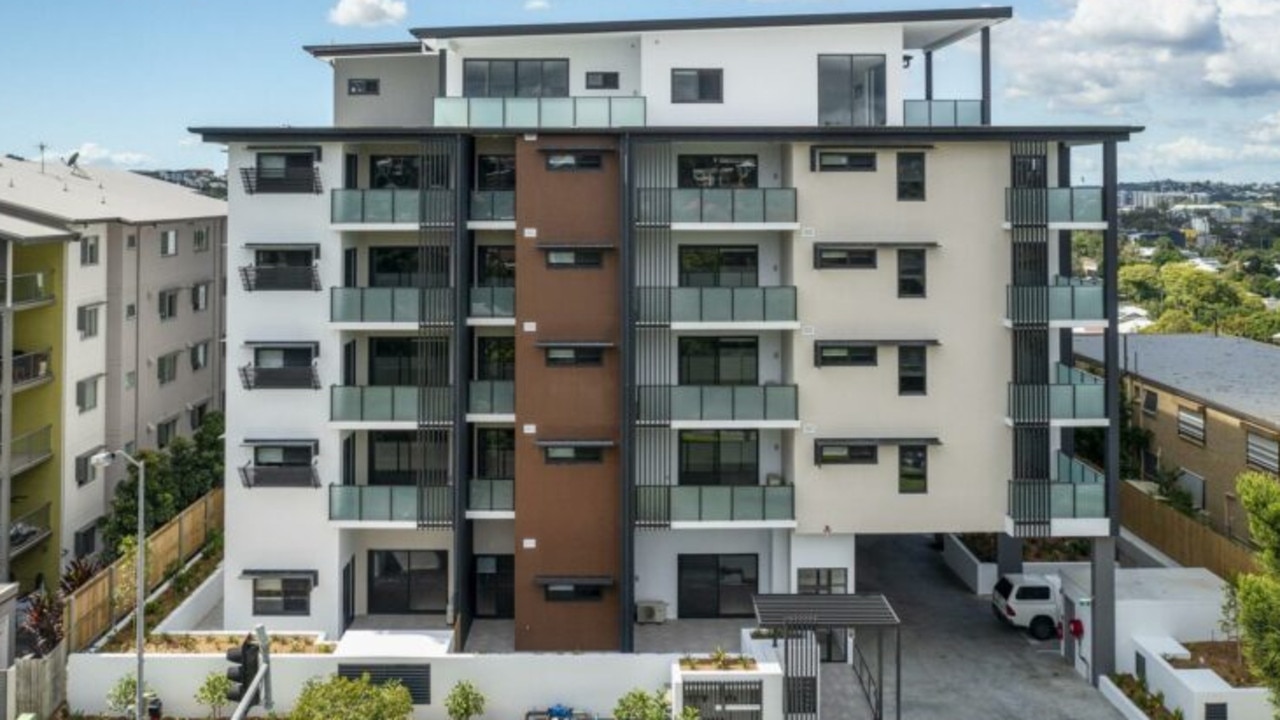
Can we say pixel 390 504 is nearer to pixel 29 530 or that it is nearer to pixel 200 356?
pixel 29 530

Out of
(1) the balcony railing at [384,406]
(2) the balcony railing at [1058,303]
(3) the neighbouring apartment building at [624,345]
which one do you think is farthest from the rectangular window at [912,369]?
(1) the balcony railing at [384,406]

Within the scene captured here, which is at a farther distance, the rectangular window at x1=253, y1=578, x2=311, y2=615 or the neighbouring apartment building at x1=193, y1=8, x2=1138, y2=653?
the rectangular window at x1=253, y1=578, x2=311, y2=615

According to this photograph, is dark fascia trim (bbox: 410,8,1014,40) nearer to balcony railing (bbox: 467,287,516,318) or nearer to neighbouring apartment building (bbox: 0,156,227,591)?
balcony railing (bbox: 467,287,516,318)

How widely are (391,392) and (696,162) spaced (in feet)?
36.0

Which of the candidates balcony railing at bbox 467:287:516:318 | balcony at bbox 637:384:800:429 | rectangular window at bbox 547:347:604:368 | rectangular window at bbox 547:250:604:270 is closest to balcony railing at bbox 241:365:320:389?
balcony railing at bbox 467:287:516:318

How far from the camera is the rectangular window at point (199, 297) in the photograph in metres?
44.6

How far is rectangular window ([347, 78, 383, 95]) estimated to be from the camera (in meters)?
33.9

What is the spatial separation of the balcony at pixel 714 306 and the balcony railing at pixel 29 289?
64.1ft

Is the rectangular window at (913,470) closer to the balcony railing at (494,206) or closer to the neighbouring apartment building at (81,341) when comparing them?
the balcony railing at (494,206)

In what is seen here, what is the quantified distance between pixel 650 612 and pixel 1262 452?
64.0 ft

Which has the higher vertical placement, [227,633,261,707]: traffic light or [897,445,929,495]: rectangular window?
[897,445,929,495]: rectangular window

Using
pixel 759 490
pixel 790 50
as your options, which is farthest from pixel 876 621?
pixel 790 50

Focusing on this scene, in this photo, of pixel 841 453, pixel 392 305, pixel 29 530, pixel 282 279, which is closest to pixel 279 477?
pixel 282 279

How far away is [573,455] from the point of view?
2903 centimetres
